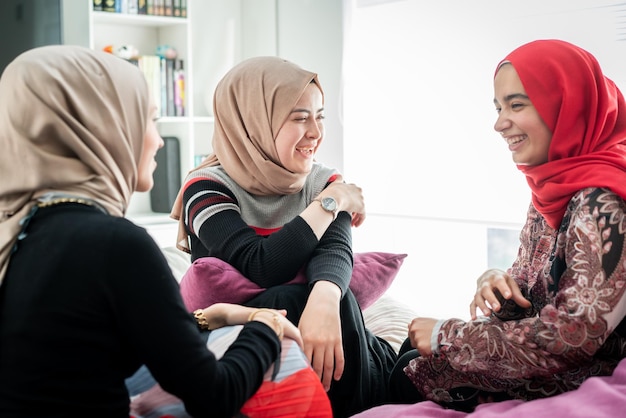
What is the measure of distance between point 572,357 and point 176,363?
0.78 meters

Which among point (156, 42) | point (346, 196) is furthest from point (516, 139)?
point (156, 42)

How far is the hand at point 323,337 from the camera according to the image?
1673 millimetres

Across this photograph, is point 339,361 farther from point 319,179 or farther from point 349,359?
point 319,179

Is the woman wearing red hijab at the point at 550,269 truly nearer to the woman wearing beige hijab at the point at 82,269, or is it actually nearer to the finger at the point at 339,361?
the finger at the point at 339,361

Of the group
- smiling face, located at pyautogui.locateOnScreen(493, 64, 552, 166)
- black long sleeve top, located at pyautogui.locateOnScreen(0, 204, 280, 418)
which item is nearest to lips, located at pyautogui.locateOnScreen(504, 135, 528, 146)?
smiling face, located at pyautogui.locateOnScreen(493, 64, 552, 166)

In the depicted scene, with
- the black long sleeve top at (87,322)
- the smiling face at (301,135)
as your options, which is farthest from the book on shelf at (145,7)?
the black long sleeve top at (87,322)

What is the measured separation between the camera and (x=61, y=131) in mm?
1209

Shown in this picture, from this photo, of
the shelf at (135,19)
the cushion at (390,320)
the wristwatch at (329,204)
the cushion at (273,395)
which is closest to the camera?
the cushion at (273,395)

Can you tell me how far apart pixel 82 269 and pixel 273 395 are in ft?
1.44

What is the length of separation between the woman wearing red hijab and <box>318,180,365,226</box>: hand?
0.40 m

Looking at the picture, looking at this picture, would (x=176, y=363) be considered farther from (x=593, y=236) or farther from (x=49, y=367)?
(x=593, y=236)

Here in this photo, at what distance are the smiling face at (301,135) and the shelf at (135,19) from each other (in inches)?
83.8

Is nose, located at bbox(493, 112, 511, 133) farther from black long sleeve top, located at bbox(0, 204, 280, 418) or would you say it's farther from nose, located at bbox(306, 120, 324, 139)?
black long sleeve top, located at bbox(0, 204, 280, 418)

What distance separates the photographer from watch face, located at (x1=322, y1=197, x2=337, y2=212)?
6.19 ft
